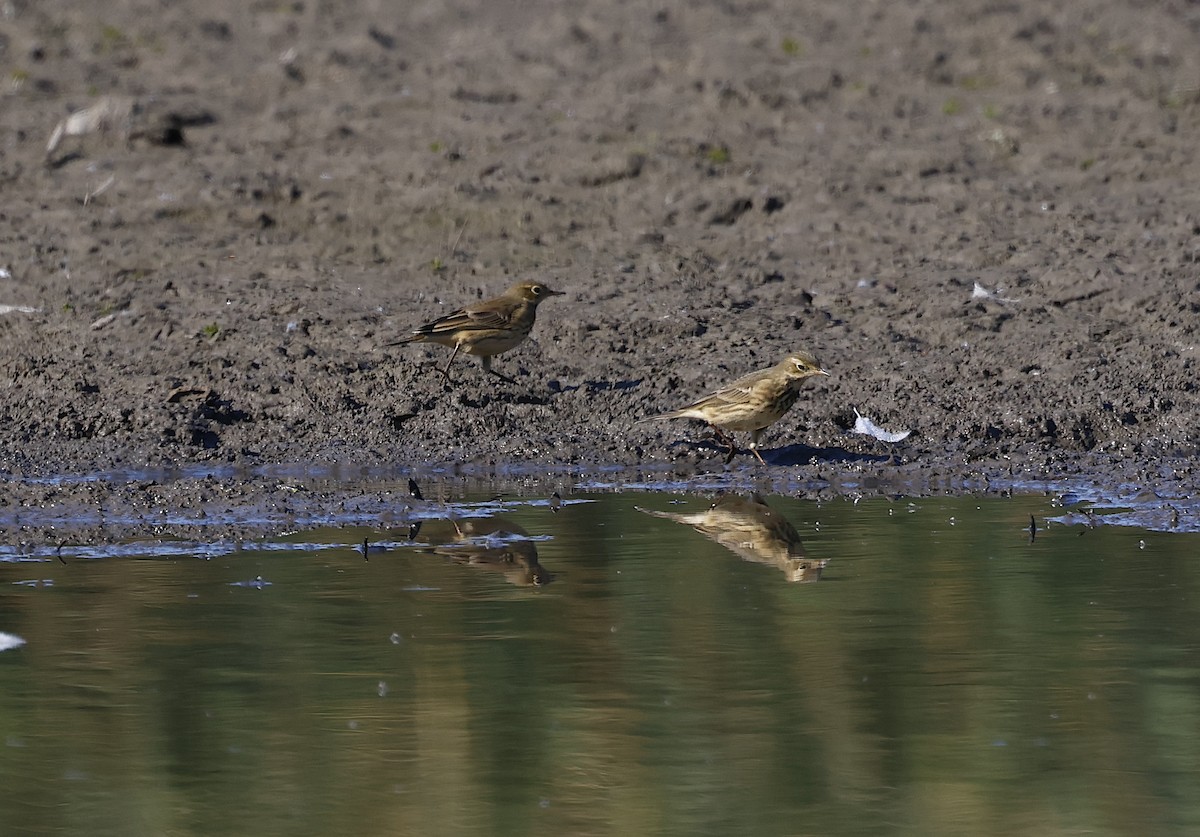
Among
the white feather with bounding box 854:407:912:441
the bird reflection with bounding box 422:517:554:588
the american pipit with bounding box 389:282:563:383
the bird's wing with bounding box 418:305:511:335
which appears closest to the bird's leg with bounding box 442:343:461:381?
the american pipit with bounding box 389:282:563:383

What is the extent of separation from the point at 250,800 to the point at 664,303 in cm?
845

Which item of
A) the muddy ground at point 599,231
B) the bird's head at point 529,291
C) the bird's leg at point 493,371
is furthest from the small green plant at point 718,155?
the bird's leg at point 493,371

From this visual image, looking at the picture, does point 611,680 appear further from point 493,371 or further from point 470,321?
point 493,371

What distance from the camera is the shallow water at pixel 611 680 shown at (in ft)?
19.0

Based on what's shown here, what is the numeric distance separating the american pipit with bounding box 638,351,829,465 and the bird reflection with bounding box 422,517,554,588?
1.77 m

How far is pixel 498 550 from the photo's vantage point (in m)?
9.15

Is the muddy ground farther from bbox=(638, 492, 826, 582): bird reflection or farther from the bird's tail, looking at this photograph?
bbox=(638, 492, 826, 582): bird reflection

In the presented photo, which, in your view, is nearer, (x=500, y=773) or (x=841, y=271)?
(x=500, y=773)

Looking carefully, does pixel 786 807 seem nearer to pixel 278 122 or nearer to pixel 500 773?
pixel 500 773

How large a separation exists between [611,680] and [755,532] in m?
2.70

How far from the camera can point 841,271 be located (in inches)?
575

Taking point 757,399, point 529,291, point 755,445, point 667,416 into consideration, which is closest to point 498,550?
point 757,399

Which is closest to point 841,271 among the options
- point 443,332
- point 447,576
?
point 443,332

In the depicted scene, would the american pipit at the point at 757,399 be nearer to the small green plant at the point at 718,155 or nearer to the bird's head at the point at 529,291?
the bird's head at the point at 529,291
